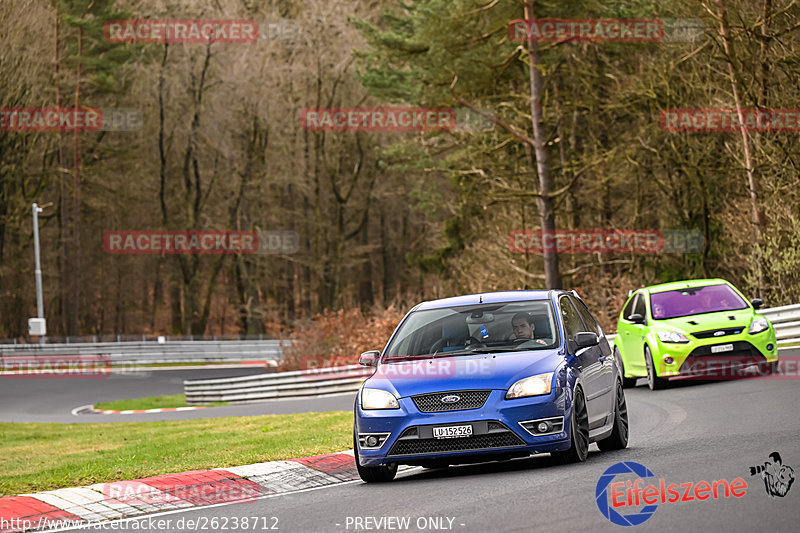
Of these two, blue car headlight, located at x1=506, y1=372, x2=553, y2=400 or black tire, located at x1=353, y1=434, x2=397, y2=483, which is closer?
blue car headlight, located at x1=506, y1=372, x2=553, y2=400

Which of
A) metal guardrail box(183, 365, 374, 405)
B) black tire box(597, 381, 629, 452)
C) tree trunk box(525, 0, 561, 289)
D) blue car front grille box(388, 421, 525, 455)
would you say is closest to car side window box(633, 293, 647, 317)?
black tire box(597, 381, 629, 452)

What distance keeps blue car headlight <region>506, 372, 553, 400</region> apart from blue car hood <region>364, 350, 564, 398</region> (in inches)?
1.8

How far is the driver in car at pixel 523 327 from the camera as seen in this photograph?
440 inches

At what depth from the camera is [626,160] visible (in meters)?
39.5

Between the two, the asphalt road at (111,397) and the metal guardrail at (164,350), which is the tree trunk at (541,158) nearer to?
the asphalt road at (111,397)

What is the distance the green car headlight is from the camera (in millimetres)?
18323

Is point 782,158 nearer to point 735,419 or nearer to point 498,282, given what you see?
point 498,282

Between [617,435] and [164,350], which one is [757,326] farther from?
[164,350]

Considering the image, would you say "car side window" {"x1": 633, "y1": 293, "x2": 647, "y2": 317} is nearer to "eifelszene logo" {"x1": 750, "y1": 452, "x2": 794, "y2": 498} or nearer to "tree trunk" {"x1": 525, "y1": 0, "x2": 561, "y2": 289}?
"eifelszene logo" {"x1": 750, "y1": 452, "x2": 794, "y2": 498}

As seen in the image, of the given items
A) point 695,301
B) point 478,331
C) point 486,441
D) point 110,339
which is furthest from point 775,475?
point 110,339

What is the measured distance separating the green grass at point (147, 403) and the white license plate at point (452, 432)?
73.8 ft

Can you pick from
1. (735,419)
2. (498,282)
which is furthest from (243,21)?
(735,419)

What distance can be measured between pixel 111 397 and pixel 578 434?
28.6 m

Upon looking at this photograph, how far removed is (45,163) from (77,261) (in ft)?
19.2
